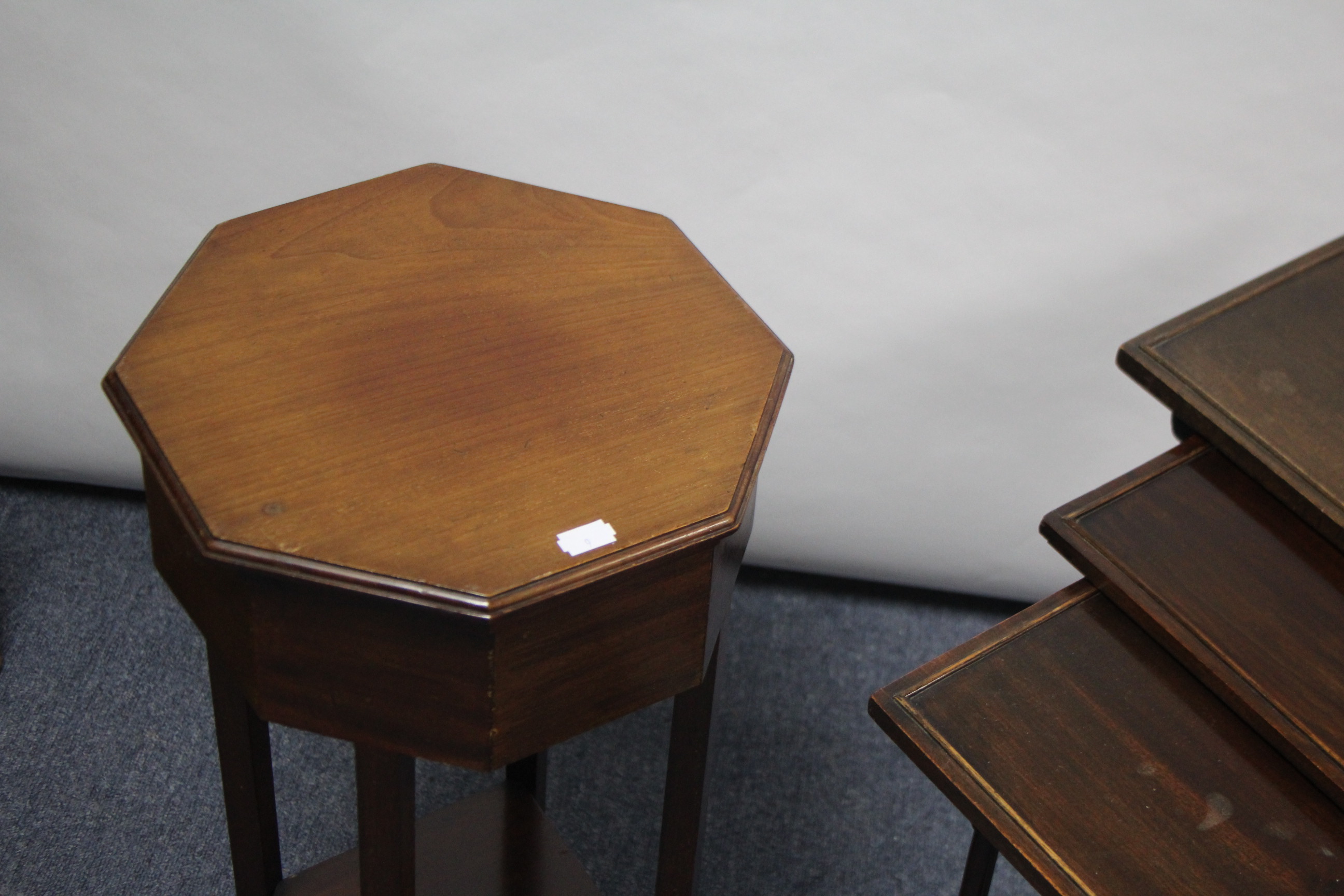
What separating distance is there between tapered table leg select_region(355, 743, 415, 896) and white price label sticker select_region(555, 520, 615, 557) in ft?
0.71

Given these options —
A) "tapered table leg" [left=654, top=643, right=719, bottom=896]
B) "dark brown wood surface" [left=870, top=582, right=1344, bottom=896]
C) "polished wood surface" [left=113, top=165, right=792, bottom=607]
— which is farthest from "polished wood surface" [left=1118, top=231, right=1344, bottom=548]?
"tapered table leg" [left=654, top=643, right=719, bottom=896]

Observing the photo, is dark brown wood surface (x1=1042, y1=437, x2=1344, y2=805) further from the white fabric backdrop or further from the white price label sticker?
the white fabric backdrop

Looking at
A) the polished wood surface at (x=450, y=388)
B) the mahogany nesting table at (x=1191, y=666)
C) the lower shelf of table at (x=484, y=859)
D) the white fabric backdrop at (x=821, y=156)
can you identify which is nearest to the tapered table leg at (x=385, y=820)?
the polished wood surface at (x=450, y=388)

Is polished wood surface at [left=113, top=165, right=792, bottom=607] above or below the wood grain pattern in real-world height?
above

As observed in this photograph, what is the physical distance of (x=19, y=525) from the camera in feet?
7.07

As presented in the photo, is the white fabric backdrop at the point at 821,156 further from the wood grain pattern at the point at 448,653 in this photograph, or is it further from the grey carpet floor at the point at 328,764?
the wood grain pattern at the point at 448,653

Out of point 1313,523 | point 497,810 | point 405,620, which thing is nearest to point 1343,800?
point 1313,523

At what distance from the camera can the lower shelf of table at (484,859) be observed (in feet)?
5.06

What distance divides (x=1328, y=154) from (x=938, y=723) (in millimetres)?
1258

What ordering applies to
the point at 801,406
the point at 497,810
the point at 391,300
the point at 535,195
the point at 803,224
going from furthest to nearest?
the point at 801,406 → the point at 803,224 → the point at 497,810 → the point at 535,195 → the point at 391,300

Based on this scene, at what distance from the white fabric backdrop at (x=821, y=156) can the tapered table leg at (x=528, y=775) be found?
0.72m

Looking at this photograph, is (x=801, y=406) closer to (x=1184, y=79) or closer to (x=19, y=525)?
(x=1184, y=79)

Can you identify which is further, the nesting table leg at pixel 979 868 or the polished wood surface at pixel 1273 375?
the nesting table leg at pixel 979 868

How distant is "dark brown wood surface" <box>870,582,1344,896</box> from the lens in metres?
0.98
